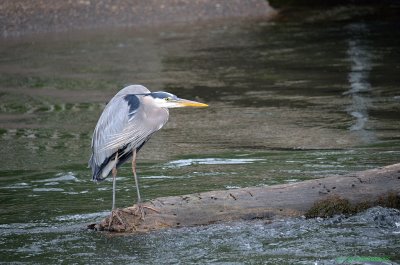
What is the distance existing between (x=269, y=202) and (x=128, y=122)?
123 cm

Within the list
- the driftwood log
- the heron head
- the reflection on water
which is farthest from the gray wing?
the reflection on water

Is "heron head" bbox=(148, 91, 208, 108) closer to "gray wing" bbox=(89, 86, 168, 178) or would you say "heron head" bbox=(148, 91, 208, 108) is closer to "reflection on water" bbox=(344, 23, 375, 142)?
"gray wing" bbox=(89, 86, 168, 178)

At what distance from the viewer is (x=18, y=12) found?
1900 centimetres

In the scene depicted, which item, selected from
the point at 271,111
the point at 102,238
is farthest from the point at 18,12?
the point at 102,238

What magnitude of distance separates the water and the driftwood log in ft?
0.26

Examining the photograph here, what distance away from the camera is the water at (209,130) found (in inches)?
267

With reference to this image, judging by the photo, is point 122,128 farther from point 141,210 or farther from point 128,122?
point 141,210

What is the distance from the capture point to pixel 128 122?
7066mm

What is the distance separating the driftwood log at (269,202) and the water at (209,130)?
3.1 inches

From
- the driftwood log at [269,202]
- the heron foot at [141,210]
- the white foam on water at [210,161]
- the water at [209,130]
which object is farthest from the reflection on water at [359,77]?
the heron foot at [141,210]

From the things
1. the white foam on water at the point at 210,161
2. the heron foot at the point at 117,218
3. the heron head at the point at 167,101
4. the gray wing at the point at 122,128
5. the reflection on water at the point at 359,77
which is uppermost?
the heron head at the point at 167,101

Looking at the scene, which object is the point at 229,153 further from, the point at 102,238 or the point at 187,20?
the point at 187,20

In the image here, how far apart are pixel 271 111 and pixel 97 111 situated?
7.80 feet

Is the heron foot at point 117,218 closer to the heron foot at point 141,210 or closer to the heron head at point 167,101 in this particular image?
the heron foot at point 141,210
